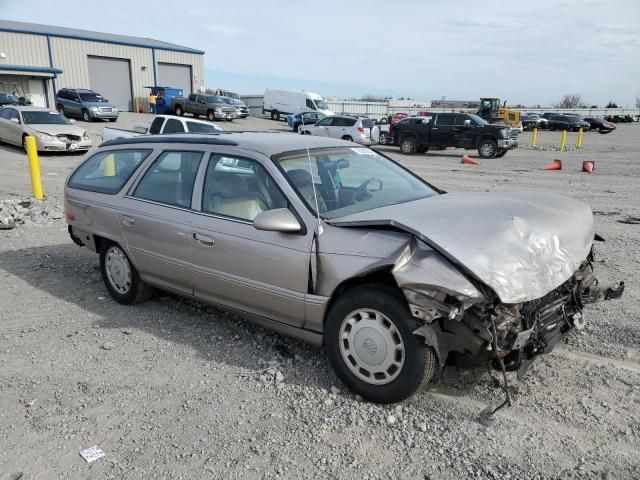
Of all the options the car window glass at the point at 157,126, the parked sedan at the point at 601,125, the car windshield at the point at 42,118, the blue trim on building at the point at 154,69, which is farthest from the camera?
the parked sedan at the point at 601,125

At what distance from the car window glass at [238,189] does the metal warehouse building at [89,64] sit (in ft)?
118

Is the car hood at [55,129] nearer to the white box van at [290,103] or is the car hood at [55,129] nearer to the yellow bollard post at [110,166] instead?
the yellow bollard post at [110,166]

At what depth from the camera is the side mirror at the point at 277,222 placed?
3418 mm

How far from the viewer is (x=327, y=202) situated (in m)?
3.80

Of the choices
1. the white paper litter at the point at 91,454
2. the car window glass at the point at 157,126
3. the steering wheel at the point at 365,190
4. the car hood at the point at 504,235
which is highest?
the car window glass at the point at 157,126

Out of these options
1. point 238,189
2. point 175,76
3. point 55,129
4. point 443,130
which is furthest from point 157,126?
point 175,76

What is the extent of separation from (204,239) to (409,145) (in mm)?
20398

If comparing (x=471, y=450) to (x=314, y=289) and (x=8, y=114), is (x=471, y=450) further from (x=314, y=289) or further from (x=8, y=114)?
(x=8, y=114)

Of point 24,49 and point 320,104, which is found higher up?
point 24,49

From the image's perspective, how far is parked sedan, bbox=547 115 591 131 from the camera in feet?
152

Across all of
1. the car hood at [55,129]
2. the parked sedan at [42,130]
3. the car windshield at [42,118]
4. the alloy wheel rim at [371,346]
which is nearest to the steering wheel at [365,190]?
the alloy wheel rim at [371,346]

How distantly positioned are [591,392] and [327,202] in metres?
2.19

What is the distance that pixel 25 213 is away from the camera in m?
8.80

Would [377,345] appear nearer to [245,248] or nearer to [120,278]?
[245,248]
